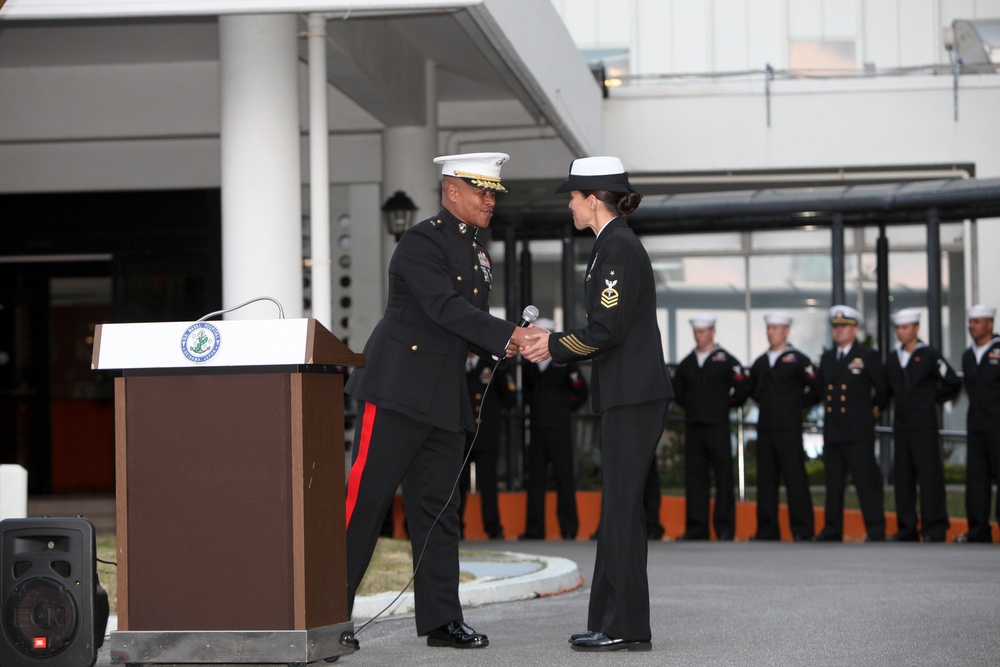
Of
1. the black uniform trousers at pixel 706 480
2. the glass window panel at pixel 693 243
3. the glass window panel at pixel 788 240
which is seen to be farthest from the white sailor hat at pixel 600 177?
the glass window panel at pixel 788 240

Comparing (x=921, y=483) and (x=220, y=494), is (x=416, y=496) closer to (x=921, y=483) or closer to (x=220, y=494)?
(x=220, y=494)

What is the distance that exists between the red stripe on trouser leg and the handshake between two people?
557 millimetres

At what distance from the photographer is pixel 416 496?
17.7ft

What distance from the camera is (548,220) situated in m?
14.6

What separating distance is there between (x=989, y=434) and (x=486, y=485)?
4.25 m

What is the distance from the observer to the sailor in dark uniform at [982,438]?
38.2 ft

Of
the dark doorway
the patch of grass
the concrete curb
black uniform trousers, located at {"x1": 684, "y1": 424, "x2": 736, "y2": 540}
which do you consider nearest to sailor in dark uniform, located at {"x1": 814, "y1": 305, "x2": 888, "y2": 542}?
black uniform trousers, located at {"x1": 684, "y1": 424, "x2": 736, "y2": 540}

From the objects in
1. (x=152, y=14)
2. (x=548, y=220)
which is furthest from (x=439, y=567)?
(x=548, y=220)

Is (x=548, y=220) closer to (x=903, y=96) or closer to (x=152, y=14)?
(x=903, y=96)

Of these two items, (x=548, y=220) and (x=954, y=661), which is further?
(x=548, y=220)

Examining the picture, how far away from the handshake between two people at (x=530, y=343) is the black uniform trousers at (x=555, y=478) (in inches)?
302

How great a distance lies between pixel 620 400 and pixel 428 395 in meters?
0.69

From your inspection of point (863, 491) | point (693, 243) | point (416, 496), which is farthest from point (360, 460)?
point (693, 243)

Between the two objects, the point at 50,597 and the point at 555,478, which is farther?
the point at 555,478
